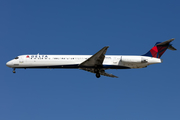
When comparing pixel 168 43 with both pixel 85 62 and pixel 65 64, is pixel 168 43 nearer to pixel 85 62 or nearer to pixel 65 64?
pixel 85 62

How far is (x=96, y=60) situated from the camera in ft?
106

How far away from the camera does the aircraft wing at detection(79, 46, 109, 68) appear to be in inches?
1230

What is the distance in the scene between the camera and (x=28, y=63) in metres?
34.0

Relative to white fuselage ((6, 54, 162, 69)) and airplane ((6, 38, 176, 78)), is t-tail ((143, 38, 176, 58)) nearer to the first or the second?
airplane ((6, 38, 176, 78))

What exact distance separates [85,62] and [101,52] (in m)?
2.74

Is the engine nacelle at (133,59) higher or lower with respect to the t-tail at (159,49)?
lower

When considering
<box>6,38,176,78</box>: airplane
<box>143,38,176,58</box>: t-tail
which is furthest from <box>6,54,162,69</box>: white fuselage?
<box>143,38,176,58</box>: t-tail

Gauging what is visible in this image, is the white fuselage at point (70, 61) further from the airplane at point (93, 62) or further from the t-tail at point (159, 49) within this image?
the t-tail at point (159, 49)

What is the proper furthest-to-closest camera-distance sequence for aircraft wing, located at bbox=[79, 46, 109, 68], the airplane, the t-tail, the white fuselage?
1. the t-tail
2. the white fuselage
3. the airplane
4. aircraft wing, located at bbox=[79, 46, 109, 68]

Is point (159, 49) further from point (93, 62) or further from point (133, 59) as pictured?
point (93, 62)

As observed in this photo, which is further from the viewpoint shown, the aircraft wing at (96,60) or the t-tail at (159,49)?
the t-tail at (159,49)

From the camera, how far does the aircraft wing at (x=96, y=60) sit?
3125 centimetres

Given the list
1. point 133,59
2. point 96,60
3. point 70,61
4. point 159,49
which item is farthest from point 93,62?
point 159,49

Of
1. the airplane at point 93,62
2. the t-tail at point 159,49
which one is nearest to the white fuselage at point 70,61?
the airplane at point 93,62
